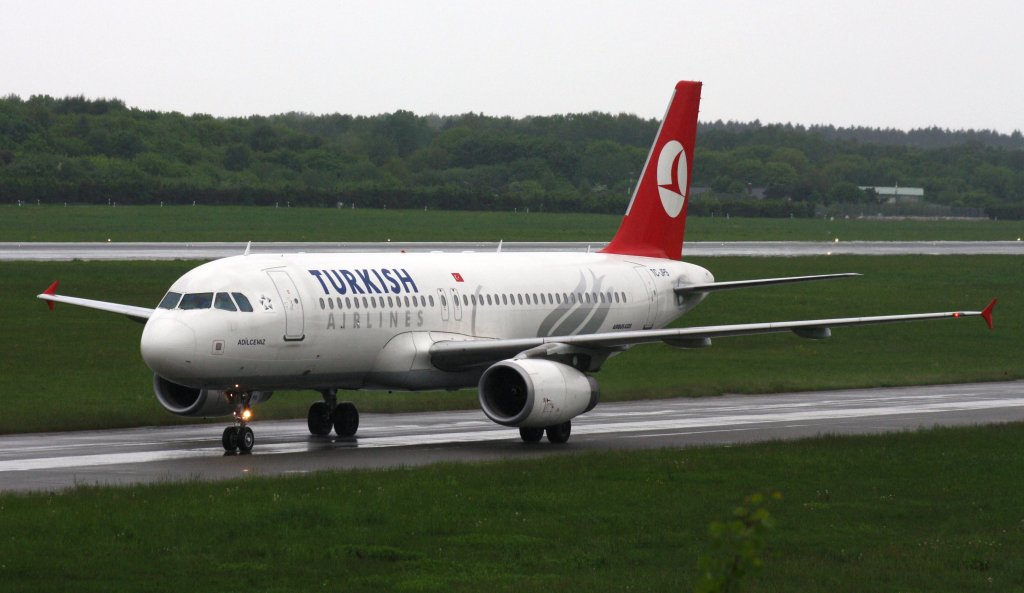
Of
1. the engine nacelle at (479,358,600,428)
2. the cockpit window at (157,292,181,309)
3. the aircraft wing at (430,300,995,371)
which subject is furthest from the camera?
the aircraft wing at (430,300,995,371)

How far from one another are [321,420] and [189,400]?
3.00 metres

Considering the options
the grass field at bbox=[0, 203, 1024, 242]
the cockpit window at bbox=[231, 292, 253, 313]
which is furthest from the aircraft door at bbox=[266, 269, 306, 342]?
the grass field at bbox=[0, 203, 1024, 242]

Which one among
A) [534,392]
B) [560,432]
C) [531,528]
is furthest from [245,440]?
[531,528]

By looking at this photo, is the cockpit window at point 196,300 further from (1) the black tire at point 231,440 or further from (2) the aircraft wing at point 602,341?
(2) the aircraft wing at point 602,341

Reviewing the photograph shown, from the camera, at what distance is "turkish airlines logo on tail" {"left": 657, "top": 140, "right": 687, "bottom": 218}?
131 feet

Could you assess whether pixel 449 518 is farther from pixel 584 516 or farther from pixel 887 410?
pixel 887 410

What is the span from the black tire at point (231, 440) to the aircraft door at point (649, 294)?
40.4 ft

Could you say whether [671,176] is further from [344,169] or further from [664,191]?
[344,169]

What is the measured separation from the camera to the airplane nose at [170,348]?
27.7m

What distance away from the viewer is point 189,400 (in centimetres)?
3112

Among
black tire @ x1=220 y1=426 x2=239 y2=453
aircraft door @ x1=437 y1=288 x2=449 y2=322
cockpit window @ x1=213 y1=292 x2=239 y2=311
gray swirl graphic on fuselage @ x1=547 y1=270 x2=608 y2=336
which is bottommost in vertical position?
black tire @ x1=220 y1=426 x2=239 y2=453

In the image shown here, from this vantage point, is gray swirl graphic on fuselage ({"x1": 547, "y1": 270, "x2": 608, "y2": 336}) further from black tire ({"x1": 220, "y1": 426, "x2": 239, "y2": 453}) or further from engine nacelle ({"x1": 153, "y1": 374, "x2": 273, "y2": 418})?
black tire ({"x1": 220, "y1": 426, "x2": 239, "y2": 453})

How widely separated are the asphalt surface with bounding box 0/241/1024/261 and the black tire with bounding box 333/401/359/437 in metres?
30.8

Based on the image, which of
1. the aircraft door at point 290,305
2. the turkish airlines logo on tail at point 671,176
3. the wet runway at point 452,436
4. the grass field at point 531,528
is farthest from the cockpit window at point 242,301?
the turkish airlines logo on tail at point 671,176
